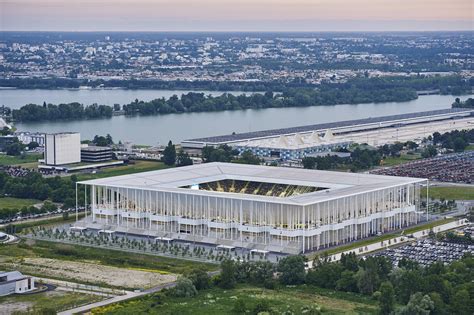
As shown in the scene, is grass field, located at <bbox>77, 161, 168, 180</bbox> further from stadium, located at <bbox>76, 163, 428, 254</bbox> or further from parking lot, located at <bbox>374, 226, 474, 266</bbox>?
parking lot, located at <bbox>374, 226, 474, 266</bbox>

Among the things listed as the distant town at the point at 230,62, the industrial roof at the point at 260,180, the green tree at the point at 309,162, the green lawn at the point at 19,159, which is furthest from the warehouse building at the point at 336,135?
the distant town at the point at 230,62

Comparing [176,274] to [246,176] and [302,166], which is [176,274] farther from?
[302,166]

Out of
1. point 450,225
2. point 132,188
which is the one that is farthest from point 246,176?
point 450,225

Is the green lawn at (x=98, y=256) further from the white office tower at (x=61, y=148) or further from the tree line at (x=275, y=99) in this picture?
the tree line at (x=275, y=99)

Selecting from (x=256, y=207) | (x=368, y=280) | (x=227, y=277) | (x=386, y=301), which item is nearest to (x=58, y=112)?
(x=256, y=207)

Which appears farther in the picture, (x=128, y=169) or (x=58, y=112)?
(x=58, y=112)

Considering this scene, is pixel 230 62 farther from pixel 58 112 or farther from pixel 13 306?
pixel 13 306

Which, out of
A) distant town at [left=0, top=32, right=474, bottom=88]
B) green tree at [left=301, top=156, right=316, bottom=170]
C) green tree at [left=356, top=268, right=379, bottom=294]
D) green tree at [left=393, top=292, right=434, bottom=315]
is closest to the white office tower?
green tree at [left=301, top=156, right=316, bottom=170]
